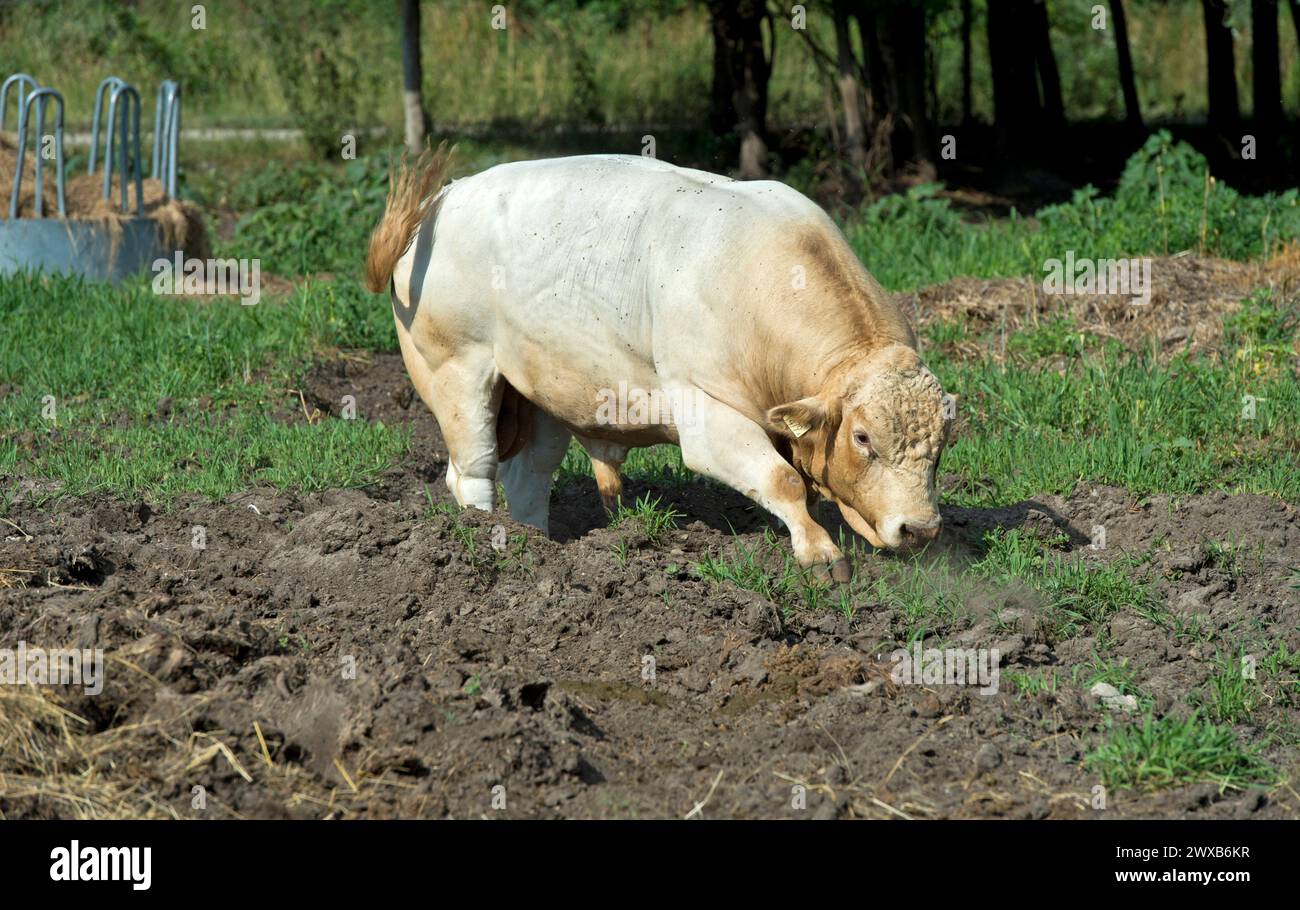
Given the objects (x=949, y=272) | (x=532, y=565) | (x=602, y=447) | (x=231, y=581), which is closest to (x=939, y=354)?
(x=949, y=272)

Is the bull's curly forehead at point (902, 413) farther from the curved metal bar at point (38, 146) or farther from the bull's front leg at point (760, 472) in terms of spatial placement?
the curved metal bar at point (38, 146)

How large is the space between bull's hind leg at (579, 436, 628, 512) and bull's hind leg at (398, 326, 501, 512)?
18.4 inches

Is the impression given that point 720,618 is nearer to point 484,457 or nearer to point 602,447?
point 602,447

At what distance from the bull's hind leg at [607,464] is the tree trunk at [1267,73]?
41.2 ft

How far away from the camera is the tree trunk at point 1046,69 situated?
17.3 m

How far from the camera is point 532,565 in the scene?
612 cm

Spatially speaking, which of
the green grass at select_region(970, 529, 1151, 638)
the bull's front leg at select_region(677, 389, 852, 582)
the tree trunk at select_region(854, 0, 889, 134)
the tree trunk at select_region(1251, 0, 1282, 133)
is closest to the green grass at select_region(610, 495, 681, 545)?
the bull's front leg at select_region(677, 389, 852, 582)

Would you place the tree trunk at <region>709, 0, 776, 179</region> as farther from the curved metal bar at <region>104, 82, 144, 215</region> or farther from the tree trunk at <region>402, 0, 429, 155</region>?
the curved metal bar at <region>104, 82, 144, 215</region>

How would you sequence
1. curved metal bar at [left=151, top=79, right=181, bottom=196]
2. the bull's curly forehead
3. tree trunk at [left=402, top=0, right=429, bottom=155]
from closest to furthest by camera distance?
the bull's curly forehead, curved metal bar at [left=151, top=79, right=181, bottom=196], tree trunk at [left=402, top=0, right=429, bottom=155]

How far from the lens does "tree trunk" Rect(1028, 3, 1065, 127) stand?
56.7ft

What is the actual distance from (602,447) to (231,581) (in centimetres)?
173

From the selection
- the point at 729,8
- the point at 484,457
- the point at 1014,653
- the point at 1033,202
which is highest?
the point at 729,8

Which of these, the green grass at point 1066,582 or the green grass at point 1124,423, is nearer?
the green grass at point 1066,582

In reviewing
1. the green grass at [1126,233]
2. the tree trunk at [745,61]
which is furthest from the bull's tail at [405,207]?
the tree trunk at [745,61]
